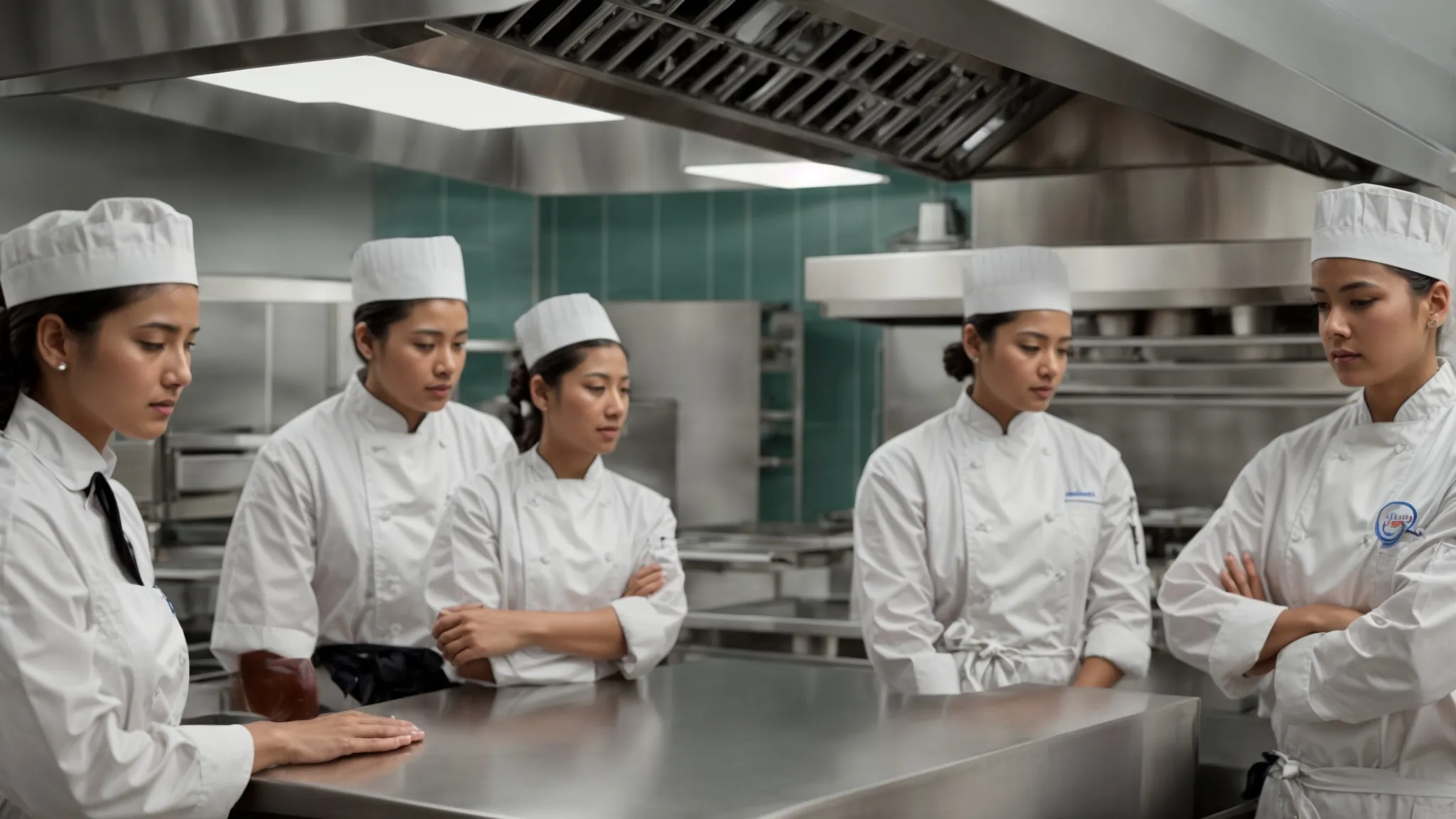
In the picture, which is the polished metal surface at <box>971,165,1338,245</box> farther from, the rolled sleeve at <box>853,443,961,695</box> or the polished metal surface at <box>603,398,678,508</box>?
the polished metal surface at <box>603,398,678,508</box>

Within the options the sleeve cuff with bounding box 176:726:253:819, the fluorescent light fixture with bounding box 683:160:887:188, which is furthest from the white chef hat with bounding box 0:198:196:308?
the fluorescent light fixture with bounding box 683:160:887:188

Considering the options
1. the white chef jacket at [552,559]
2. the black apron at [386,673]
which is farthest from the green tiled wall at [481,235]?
the white chef jacket at [552,559]

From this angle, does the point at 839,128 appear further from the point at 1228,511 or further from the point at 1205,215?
the point at 1205,215

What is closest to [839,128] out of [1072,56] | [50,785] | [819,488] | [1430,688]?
A: [1072,56]

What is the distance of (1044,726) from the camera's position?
195cm

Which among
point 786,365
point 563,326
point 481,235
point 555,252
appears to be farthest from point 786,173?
point 555,252

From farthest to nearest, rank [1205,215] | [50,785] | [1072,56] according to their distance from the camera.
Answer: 1. [1205,215]
2. [1072,56]
3. [50,785]

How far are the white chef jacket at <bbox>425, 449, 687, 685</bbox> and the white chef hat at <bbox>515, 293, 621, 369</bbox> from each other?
7.1 inches

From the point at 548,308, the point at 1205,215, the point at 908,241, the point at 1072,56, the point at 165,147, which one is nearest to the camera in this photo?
the point at 1072,56

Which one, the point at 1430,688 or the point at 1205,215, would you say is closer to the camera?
the point at 1430,688

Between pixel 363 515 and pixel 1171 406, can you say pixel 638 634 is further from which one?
Answer: pixel 1171 406

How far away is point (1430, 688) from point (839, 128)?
122cm

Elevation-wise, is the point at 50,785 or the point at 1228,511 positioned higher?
the point at 1228,511

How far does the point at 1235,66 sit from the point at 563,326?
108 centimetres
